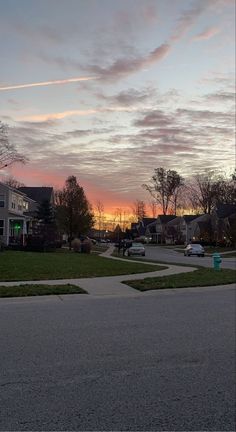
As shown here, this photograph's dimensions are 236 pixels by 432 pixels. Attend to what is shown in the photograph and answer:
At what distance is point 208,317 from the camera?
977cm

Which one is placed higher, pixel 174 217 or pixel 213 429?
pixel 174 217

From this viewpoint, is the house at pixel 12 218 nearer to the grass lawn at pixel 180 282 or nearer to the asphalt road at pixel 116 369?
the grass lawn at pixel 180 282

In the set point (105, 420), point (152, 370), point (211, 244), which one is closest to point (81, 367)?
point (152, 370)

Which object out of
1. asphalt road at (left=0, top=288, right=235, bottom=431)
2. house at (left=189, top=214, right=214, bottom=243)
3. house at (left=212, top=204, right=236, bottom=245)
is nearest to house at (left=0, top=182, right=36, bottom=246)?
house at (left=212, top=204, right=236, bottom=245)

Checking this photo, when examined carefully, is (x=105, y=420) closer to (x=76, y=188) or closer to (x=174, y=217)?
(x=76, y=188)

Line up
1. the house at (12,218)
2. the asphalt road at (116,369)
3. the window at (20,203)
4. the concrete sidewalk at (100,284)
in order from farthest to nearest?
1. the window at (20,203)
2. the house at (12,218)
3. the concrete sidewalk at (100,284)
4. the asphalt road at (116,369)

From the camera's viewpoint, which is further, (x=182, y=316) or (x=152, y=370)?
(x=182, y=316)

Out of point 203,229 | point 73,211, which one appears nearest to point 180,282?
point 73,211

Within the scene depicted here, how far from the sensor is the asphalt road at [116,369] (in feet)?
15.1

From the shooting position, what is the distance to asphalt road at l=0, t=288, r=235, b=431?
4.61 metres

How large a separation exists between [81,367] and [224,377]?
1812mm

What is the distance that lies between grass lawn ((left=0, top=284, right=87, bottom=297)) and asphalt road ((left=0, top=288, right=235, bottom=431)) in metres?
1.77

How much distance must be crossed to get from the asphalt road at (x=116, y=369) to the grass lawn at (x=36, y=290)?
1.77 metres

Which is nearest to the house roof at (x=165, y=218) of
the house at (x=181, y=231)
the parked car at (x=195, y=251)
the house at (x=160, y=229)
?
the house at (x=160, y=229)
